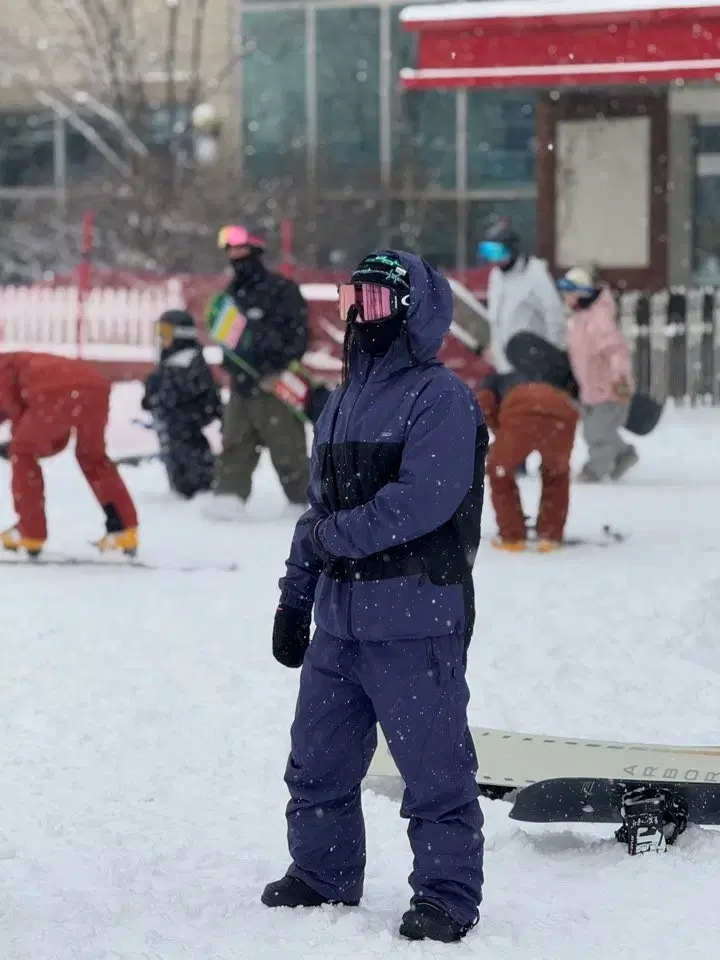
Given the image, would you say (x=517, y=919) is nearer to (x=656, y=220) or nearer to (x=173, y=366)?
(x=173, y=366)

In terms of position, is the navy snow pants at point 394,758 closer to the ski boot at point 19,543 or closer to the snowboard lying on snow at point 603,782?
the snowboard lying on snow at point 603,782

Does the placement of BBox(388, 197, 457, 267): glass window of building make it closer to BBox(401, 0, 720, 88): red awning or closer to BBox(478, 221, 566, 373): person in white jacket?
BBox(401, 0, 720, 88): red awning

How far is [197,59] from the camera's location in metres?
24.6

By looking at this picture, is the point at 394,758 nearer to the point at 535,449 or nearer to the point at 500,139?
the point at 535,449

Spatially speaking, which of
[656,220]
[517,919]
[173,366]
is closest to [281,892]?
[517,919]

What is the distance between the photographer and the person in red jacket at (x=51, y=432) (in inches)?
331

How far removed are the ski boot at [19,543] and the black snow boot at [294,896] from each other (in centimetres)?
500

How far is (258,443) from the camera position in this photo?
10.4 metres

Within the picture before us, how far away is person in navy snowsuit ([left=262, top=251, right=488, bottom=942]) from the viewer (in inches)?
147

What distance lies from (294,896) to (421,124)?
2189 centimetres

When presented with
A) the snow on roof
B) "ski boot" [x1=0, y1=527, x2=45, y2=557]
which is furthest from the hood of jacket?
the snow on roof

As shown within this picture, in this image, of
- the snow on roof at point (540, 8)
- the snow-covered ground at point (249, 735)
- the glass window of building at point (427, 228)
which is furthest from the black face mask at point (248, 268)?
the glass window of building at point (427, 228)

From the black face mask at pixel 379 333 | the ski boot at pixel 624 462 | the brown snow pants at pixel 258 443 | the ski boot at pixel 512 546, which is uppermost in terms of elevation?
the black face mask at pixel 379 333

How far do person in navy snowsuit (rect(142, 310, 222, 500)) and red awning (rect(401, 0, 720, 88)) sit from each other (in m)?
5.87
